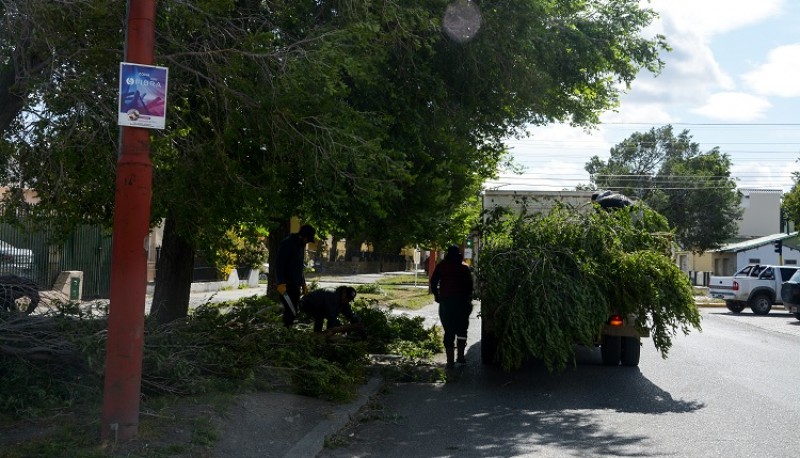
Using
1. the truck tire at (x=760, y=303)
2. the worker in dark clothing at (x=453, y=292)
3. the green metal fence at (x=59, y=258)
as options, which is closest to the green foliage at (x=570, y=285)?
the worker in dark clothing at (x=453, y=292)

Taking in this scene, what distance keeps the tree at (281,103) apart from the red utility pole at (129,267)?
1.94 metres

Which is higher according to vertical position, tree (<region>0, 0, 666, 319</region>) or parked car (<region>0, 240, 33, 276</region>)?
tree (<region>0, 0, 666, 319</region>)

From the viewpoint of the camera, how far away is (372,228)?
12383mm

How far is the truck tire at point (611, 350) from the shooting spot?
12.7 m

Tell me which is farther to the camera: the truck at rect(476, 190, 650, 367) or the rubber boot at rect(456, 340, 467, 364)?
the rubber boot at rect(456, 340, 467, 364)

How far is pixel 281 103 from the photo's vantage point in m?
8.75

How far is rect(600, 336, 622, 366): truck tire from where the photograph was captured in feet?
41.7

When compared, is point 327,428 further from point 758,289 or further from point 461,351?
point 758,289

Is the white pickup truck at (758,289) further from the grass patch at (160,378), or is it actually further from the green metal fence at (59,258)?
the grass patch at (160,378)

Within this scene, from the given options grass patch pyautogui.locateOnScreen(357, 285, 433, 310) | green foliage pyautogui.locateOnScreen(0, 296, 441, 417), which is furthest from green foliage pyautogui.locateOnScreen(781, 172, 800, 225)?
green foliage pyautogui.locateOnScreen(0, 296, 441, 417)

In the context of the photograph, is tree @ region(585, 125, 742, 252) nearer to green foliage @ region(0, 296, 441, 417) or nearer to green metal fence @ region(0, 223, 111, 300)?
green metal fence @ region(0, 223, 111, 300)

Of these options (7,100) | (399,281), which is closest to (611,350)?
(7,100)

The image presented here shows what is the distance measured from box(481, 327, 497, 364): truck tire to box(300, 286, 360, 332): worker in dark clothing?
185 cm

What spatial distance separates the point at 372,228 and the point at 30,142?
Answer: 5.12m
